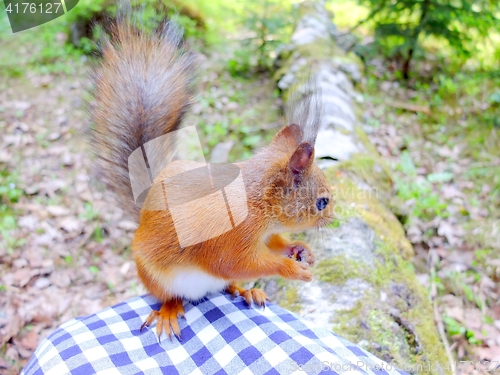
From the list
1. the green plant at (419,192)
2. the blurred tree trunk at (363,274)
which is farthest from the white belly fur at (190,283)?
the green plant at (419,192)

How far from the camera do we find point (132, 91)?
1.53 meters

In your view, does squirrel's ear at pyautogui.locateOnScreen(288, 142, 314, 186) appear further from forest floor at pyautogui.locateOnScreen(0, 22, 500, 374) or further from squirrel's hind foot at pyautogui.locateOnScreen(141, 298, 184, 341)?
squirrel's hind foot at pyautogui.locateOnScreen(141, 298, 184, 341)

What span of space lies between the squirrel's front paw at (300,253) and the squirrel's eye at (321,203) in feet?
0.69

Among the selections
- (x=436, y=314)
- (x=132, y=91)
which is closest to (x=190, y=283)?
(x=132, y=91)

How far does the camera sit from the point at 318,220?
61.1 inches

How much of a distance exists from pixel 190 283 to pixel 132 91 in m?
0.76

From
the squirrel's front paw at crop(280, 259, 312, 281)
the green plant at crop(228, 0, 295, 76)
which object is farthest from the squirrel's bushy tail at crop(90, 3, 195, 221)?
the green plant at crop(228, 0, 295, 76)

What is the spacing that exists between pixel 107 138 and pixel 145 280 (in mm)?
562

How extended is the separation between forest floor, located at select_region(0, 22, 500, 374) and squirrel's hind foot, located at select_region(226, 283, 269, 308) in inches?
26.0

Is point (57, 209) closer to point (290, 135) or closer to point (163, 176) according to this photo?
point (163, 176)

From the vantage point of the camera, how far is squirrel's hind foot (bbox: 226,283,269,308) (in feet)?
5.05

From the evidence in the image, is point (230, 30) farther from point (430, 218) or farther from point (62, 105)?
point (430, 218)

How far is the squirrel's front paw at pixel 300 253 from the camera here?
63.2 inches

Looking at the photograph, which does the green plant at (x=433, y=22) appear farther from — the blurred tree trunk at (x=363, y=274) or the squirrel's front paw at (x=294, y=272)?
the squirrel's front paw at (x=294, y=272)
